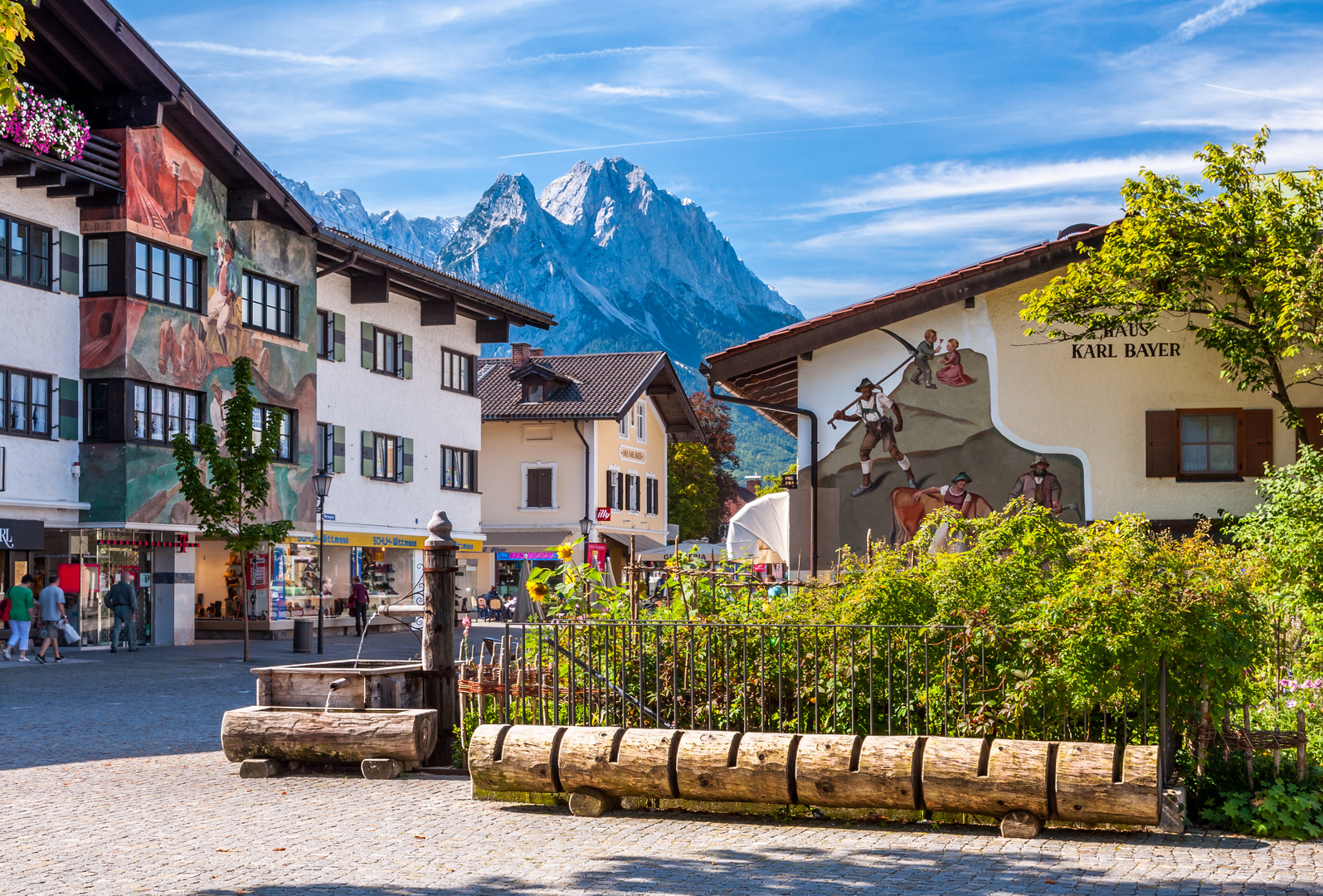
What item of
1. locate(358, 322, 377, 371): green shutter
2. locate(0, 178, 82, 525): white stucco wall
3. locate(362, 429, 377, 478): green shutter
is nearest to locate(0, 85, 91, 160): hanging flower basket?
locate(0, 178, 82, 525): white stucco wall

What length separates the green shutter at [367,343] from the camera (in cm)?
4084

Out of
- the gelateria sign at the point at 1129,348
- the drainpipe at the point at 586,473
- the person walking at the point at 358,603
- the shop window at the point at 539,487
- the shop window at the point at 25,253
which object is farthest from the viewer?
the shop window at the point at 539,487

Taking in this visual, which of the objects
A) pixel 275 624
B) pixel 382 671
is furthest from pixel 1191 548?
pixel 275 624

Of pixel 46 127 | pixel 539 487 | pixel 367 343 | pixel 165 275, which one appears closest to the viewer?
pixel 46 127

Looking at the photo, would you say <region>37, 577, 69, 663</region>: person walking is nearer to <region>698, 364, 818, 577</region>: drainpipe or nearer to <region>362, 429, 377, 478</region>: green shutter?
<region>698, 364, 818, 577</region>: drainpipe

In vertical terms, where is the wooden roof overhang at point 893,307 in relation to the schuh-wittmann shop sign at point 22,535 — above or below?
above

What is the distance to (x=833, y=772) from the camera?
9.31 meters

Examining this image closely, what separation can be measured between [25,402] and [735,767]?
909 inches

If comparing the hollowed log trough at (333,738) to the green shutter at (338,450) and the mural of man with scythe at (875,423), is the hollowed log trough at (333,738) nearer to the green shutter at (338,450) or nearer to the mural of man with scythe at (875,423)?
the mural of man with scythe at (875,423)

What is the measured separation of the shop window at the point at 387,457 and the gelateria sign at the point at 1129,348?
23943 mm

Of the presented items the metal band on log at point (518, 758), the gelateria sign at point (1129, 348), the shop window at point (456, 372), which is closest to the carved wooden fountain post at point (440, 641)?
the metal band on log at point (518, 758)

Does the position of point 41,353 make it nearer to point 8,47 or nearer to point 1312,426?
point 8,47

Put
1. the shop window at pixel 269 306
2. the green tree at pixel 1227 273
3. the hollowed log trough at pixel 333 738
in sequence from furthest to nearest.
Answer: the shop window at pixel 269 306 < the green tree at pixel 1227 273 < the hollowed log trough at pixel 333 738

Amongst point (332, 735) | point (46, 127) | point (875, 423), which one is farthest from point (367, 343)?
point (332, 735)
